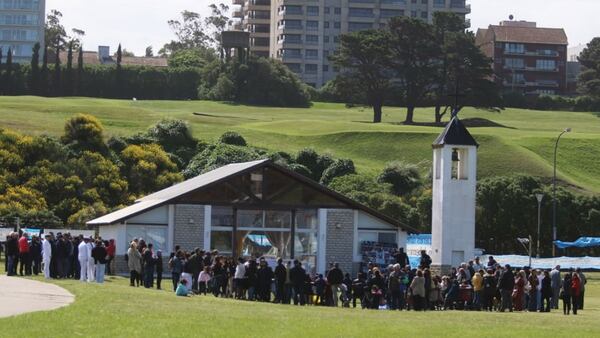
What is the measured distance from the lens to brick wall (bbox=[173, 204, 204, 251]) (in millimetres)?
49031

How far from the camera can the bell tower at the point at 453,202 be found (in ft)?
164

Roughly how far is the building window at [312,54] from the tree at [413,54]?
5684cm

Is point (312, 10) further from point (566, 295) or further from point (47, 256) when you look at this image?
point (566, 295)

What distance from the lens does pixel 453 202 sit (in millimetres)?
50500

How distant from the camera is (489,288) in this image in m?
39.1

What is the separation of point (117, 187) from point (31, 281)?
126 feet

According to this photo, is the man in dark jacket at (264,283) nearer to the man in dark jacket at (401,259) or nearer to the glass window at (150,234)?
the man in dark jacket at (401,259)

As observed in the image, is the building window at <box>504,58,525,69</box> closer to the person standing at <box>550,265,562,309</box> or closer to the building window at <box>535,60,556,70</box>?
the building window at <box>535,60,556,70</box>

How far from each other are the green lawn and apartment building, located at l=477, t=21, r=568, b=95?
137089mm

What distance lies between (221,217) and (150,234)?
270 centimetres

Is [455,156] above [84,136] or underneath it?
underneath

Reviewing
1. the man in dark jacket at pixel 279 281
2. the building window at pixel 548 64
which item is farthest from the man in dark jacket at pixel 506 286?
the building window at pixel 548 64

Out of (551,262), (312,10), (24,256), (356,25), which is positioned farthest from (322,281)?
(312,10)

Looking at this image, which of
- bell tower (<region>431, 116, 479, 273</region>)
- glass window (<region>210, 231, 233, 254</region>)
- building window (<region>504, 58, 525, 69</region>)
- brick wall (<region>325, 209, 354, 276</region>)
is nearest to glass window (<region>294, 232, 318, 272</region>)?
brick wall (<region>325, 209, 354, 276</region>)
